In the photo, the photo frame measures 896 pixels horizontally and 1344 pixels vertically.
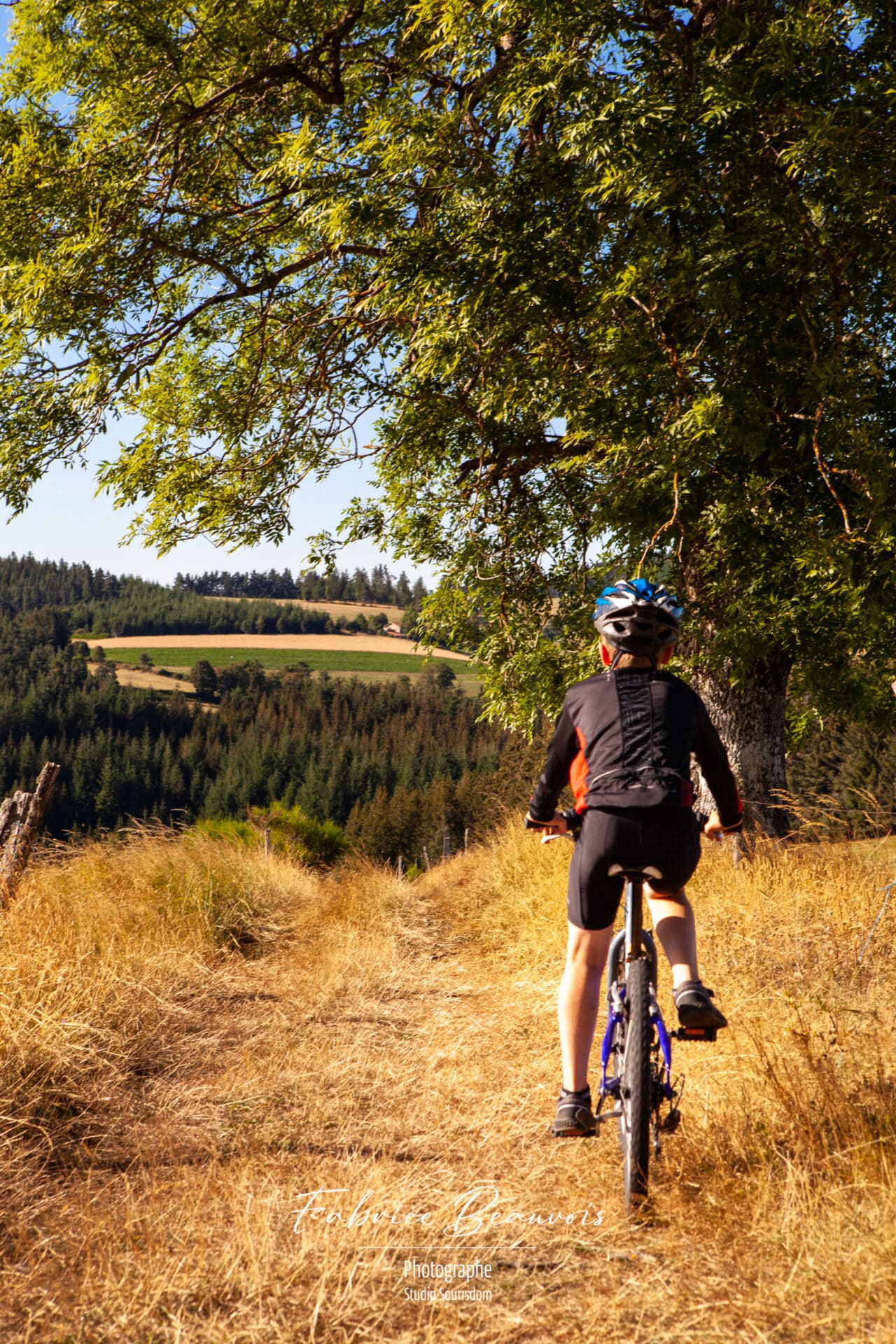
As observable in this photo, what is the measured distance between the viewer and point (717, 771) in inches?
139

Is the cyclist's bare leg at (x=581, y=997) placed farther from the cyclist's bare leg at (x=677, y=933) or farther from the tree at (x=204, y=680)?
the tree at (x=204, y=680)

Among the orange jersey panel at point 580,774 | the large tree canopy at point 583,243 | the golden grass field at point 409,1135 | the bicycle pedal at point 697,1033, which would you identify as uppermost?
the large tree canopy at point 583,243

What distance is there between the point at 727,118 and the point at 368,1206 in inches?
258

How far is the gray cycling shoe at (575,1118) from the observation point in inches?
129

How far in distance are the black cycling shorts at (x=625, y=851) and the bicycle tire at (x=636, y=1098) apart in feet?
1.07

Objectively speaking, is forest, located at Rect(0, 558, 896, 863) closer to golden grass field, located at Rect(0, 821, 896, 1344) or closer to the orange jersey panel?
golden grass field, located at Rect(0, 821, 896, 1344)

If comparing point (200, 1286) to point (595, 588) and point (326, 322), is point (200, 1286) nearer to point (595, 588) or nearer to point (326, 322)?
point (595, 588)

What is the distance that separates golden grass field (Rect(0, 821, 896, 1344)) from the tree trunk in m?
0.98

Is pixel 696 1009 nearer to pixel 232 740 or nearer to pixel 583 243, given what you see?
pixel 583 243

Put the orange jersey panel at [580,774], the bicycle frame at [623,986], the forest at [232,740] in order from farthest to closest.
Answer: the forest at [232,740] → the orange jersey panel at [580,774] → the bicycle frame at [623,986]

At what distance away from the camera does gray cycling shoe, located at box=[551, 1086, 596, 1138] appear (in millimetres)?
3266

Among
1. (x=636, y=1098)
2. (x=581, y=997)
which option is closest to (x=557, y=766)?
(x=581, y=997)

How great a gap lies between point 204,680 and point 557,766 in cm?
19041

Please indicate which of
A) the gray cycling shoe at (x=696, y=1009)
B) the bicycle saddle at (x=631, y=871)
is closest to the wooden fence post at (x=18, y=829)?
the bicycle saddle at (x=631, y=871)
